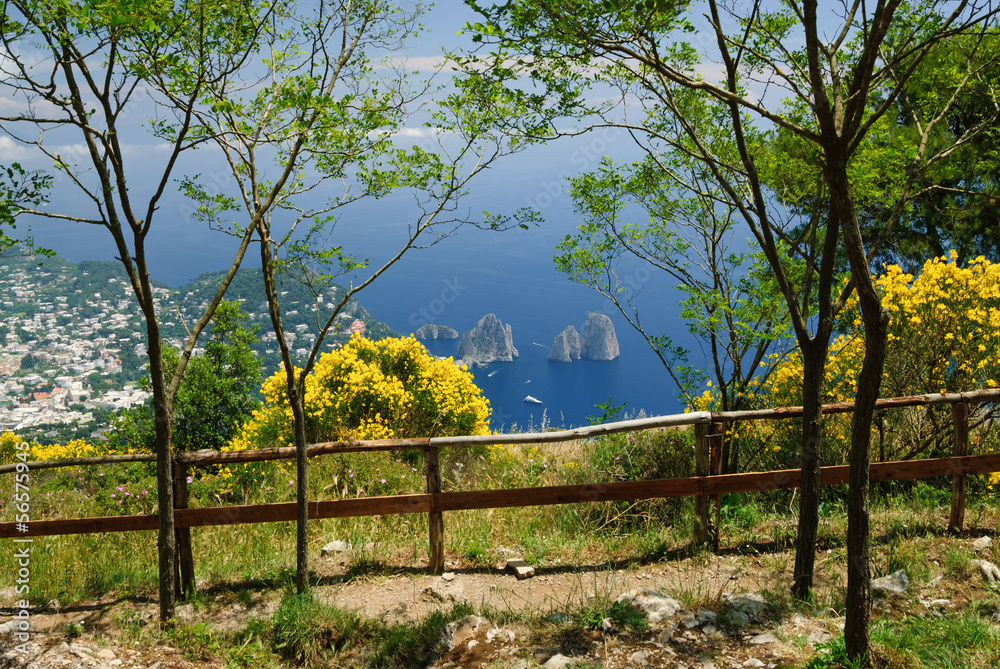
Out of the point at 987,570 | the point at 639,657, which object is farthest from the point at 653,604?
the point at 987,570

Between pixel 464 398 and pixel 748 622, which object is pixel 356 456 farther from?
pixel 748 622

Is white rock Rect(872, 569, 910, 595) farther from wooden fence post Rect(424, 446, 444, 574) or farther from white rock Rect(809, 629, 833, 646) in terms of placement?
wooden fence post Rect(424, 446, 444, 574)

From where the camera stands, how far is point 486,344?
76.7 metres

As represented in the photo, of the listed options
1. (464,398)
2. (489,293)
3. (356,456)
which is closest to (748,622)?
(356,456)

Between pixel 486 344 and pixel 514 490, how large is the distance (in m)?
72.2

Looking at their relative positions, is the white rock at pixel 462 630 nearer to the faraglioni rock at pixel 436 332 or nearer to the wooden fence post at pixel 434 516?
the wooden fence post at pixel 434 516

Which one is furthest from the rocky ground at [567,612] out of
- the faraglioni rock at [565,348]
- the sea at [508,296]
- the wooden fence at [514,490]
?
the faraglioni rock at [565,348]

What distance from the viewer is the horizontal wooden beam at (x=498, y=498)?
4223mm

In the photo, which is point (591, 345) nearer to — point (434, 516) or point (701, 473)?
point (701, 473)

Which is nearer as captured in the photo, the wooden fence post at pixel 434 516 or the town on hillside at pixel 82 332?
the wooden fence post at pixel 434 516

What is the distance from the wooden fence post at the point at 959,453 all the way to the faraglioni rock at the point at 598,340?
73494 millimetres

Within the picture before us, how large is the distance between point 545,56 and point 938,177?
30.1 ft

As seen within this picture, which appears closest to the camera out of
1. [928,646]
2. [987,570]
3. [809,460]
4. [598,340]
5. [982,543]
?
[928,646]

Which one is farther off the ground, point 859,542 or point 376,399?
point 376,399
